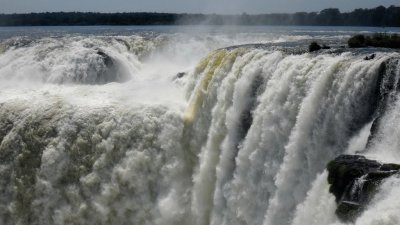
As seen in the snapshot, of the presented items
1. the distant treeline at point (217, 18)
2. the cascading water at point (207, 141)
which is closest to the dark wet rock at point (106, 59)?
the cascading water at point (207, 141)

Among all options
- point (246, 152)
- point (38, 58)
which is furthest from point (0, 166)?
point (38, 58)

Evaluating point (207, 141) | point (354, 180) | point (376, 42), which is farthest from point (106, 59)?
point (354, 180)

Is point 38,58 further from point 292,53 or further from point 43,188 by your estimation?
point 292,53

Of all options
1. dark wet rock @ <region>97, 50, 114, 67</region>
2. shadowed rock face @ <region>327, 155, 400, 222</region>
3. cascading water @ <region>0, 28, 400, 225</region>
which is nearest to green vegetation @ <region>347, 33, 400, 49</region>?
cascading water @ <region>0, 28, 400, 225</region>

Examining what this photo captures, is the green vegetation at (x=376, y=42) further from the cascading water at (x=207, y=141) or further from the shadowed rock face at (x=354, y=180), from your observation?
the shadowed rock face at (x=354, y=180)

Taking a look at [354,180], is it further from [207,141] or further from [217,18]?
[217,18]

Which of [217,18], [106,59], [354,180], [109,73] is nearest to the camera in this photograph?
[354,180]

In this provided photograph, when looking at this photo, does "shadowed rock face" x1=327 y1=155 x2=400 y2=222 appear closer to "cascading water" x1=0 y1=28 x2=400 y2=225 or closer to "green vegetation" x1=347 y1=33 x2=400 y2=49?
"cascading water" x1=0 y1=28 x2=400 y2=225
